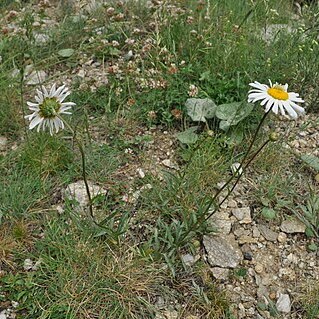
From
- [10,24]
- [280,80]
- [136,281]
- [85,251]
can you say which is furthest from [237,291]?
[10,24]

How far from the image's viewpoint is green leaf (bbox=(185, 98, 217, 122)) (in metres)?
2.66

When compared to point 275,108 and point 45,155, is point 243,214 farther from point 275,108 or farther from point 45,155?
point 45,155

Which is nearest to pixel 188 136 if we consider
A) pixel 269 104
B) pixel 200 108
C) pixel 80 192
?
pixel 200 108

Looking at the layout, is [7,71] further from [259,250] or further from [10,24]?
[259,250]

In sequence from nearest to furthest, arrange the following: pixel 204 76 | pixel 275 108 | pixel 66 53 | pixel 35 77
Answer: pixel 275 108, pixel 204 76, pixel 35 77, pixel 66 53

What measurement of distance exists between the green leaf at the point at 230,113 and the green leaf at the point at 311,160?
36 centimetres

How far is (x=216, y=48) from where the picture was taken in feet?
9.86

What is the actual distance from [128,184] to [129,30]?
1.26 meters

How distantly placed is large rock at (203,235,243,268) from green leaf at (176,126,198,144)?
0.55 meters

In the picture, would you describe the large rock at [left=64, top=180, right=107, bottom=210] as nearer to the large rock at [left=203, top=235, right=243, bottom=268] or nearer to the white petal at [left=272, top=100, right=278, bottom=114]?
the large rock at [left=203, top=235, right=243, bottom=268]

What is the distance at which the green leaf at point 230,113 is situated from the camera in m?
2.62

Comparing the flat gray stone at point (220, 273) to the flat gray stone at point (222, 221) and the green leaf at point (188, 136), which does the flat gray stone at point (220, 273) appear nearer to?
the flat gray stone at point (222, 221)

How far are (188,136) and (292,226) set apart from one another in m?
0.68

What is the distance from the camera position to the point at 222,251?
88.0 inches
